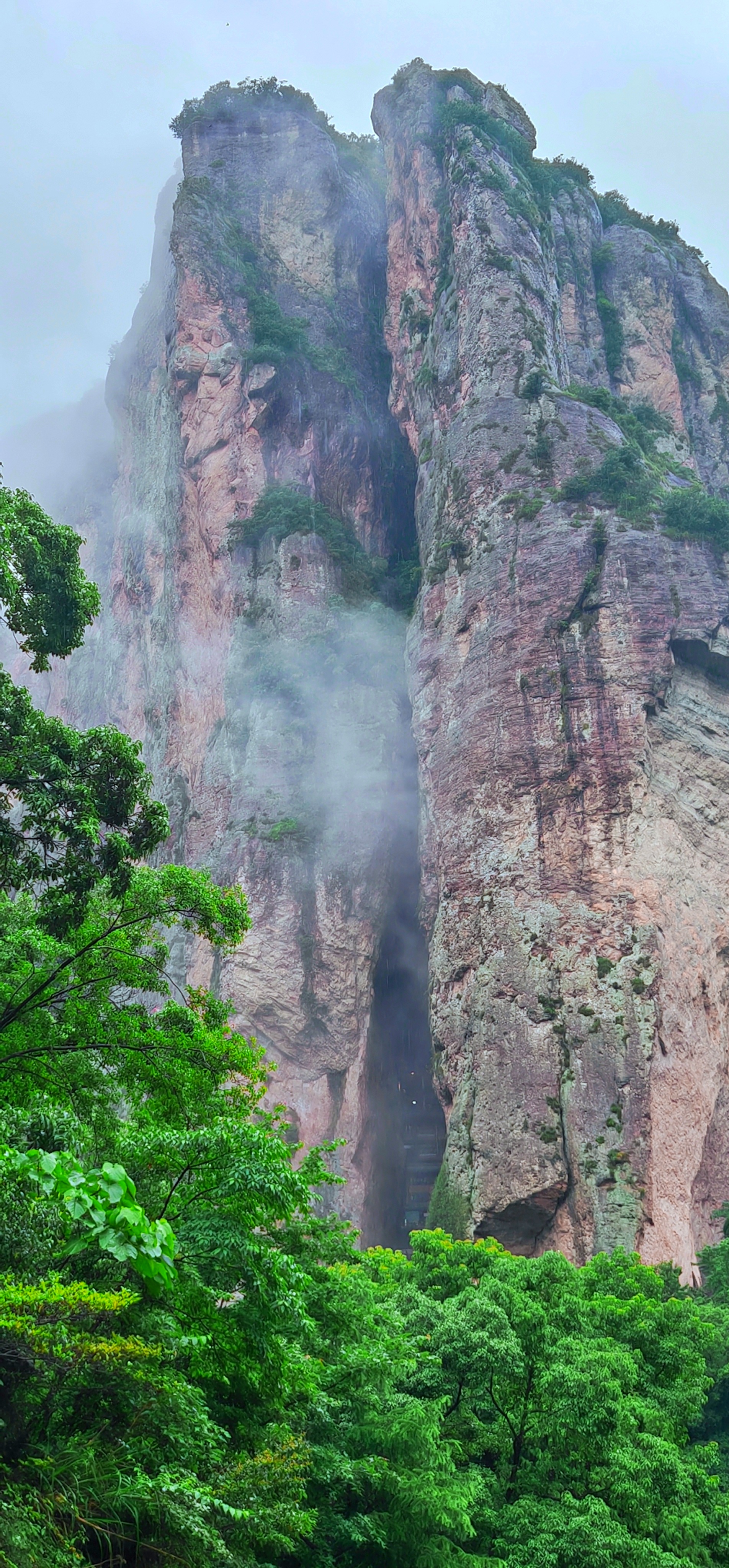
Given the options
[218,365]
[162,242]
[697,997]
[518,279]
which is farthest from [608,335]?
[697,997]

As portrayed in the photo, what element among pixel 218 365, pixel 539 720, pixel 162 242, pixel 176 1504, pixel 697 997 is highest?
pixel 162 242

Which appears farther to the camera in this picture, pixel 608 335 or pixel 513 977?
pixel 608 335

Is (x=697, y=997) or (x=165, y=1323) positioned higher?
(x=697, y=997)

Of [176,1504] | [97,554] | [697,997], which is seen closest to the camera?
[176,1504]

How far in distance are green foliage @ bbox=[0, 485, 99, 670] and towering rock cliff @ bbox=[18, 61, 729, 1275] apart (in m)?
18.2

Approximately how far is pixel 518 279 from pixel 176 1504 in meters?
39.6

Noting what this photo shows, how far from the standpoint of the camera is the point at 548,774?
103 ft

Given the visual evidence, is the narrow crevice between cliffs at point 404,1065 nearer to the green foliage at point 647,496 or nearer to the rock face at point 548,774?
the rock face at point 548,774

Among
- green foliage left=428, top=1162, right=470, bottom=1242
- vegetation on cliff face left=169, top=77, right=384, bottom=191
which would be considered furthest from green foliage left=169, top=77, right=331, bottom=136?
green foliage left=428, top=1162, right=470, bottom=1242

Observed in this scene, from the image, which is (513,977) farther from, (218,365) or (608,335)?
(608,335)

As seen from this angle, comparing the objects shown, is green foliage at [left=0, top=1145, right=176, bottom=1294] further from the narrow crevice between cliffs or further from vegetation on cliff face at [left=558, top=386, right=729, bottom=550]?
vegetation on cliff face at [left=558, top=386, right=729, bottom=550]

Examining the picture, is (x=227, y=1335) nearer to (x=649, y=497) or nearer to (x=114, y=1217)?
(x=114, y=1217)

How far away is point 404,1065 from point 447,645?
12.9m

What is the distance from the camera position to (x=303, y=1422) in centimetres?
1134
